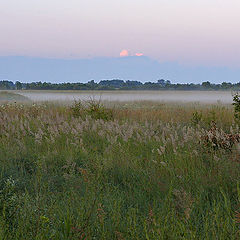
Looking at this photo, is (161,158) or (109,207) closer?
(109,207)

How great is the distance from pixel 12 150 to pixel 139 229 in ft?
12.2

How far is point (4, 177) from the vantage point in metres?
4.54

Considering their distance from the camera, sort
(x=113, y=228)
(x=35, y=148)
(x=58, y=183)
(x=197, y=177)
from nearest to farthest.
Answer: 1. (x=113, y=228)
2. (x=197, y=177)
3. (x=58, y=183)
4. (x=35, y=148)

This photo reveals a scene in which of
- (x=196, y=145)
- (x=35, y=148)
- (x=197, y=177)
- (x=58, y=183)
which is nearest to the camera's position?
(x=197, y=177)

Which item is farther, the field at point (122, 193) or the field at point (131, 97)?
the field at point (131, 97)

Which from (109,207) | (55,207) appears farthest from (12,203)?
(109,207)

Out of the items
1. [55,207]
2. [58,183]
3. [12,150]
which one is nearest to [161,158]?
[58,183]

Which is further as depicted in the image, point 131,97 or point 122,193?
point 131,97

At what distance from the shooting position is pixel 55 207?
3.21 meters

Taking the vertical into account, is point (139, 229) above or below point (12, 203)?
below

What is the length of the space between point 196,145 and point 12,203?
347 cm

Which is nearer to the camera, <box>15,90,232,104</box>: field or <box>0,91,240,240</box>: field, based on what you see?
<box>0,91,240,240</box>: field

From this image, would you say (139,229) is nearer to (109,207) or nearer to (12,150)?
(109,207)

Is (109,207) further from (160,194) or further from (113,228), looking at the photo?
(160,194)
